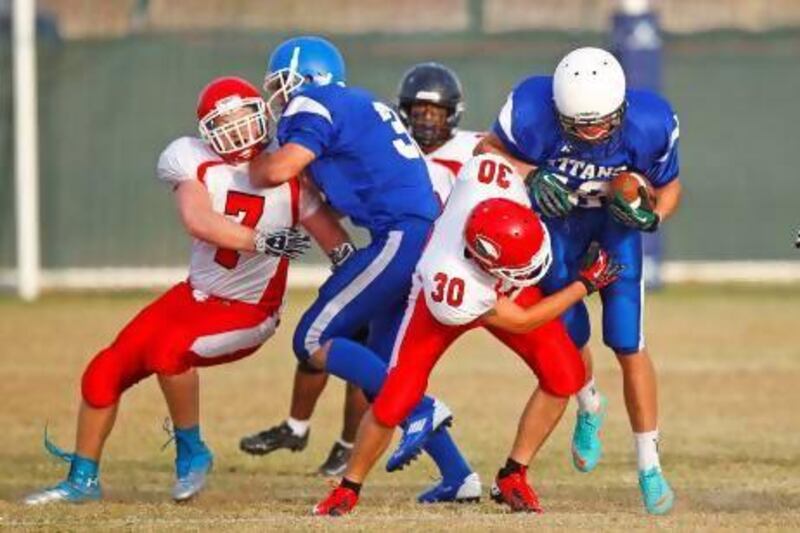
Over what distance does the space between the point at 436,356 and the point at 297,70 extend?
58.6 inches

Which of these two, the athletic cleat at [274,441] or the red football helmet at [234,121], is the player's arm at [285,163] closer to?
the red football helmet at [234,121]

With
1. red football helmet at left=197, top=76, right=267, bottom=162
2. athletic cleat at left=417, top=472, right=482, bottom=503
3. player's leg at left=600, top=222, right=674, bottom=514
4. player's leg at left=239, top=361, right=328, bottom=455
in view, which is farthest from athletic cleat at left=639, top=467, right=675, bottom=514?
red football helmet at left=197, top=76, right=267, bottom=162

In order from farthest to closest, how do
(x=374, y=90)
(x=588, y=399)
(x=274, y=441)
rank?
1. (x=374, y=90)
2. (x=274, y=441)
3. (x=588, y=399)

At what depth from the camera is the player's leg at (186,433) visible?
768cm

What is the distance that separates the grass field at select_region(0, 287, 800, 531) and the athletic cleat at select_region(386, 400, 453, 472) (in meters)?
0.19

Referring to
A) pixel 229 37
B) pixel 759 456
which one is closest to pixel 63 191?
pixel 229 37

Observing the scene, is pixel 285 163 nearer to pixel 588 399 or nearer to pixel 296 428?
pixel 588 399

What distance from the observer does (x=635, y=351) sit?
24.1ft

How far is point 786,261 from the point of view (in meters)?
17.3

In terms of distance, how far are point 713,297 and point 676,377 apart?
4.67 m

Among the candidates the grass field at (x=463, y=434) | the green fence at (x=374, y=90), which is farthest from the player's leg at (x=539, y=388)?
the green fence at (x=374, y=90)

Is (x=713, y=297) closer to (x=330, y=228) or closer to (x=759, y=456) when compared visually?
(x=759, y=456)

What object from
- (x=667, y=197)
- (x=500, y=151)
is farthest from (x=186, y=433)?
(x=667, y=197)

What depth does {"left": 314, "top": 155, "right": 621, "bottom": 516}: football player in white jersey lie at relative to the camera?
6.87 meters
